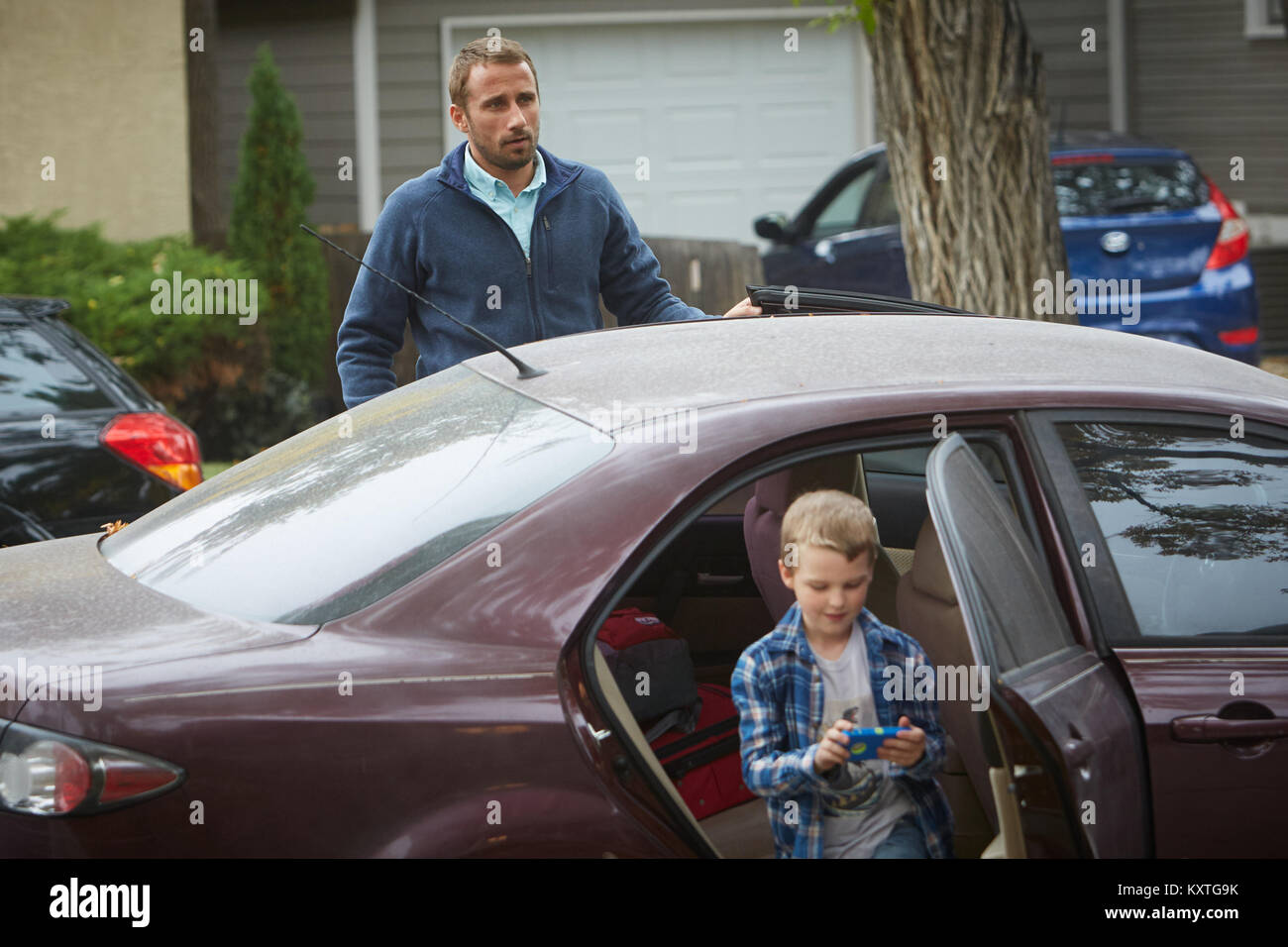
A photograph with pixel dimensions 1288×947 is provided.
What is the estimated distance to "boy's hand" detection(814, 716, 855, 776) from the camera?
7.38 feet

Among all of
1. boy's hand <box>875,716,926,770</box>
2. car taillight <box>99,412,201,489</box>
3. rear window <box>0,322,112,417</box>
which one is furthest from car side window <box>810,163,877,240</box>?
boy's hand <box>875,716,926,770</box>

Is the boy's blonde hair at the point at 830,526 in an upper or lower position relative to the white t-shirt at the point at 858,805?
upper

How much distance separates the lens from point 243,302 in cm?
901

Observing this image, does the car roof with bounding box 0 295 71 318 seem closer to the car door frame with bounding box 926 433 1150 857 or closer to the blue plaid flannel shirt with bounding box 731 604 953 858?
the blue plaid flannel shirt with bounding box 731 604 953 858

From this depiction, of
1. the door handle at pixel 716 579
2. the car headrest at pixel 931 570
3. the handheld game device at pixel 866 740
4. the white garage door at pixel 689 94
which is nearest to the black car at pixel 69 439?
the door handle at pixel 716 579

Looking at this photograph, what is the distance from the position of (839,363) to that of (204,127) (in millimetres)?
9126

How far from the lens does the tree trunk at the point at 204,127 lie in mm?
10469

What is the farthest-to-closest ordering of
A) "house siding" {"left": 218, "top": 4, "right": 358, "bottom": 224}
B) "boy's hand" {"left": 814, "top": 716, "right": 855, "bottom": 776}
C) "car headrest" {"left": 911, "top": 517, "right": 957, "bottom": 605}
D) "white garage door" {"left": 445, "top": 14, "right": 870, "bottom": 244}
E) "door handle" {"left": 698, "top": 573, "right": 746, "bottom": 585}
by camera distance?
"white garage door" {"left": 445, "top": 14, "right": 870, "bottom": 244} → "house siding" {"left": 218, "top": 4, "right": 358, "bottom": 224} → "door handle" {"left": 698, "top": 573, "right": 746, "bottom": 585} → "car headrest" {"left": 911, "top": 517, "right": 957, "bottom": 605} → "boy's hand" {"left": 814, "top": 716, "right": 855, "bottom": 776}

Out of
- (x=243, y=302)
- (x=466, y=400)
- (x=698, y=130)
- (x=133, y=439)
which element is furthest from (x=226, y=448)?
(x=466, y=400)

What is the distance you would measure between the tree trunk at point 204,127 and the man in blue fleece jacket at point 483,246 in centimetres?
691

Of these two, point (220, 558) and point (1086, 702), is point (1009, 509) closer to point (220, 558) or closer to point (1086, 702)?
point (1086, 702)

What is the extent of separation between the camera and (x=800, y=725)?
2.44 metres

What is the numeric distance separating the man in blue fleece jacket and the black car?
119 centimetres

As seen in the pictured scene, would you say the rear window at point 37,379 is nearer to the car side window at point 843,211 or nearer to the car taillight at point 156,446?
the car taillight at point 156,446
